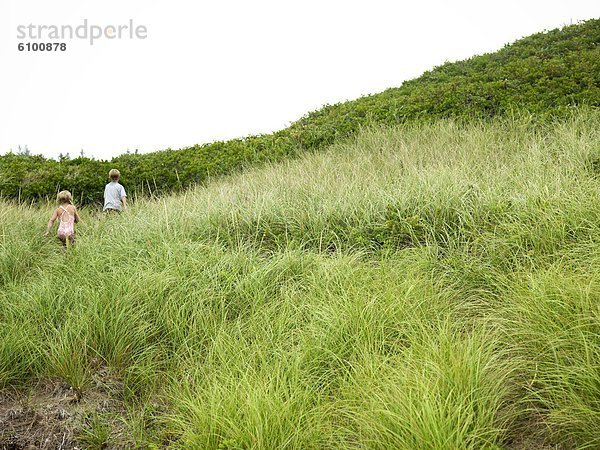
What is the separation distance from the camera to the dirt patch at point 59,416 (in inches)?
124

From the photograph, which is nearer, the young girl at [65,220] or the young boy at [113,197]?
the young girl at [65,220]

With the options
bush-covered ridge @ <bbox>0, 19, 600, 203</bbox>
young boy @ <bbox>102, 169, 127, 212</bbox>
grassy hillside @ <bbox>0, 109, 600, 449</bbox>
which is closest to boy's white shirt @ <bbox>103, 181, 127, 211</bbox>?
young boy @ <bbox>102, 169, 127, 212</bbox>

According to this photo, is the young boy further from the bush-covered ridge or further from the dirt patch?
the dirt patch

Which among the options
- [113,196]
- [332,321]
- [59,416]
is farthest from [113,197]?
[332,321]

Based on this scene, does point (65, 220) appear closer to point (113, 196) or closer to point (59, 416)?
point (113, 196)

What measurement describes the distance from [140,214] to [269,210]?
2.35 m

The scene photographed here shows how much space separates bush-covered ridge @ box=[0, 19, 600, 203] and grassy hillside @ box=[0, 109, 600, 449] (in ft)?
13.3

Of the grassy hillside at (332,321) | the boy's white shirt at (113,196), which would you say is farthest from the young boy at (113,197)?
the grassy hillside at (332,321)

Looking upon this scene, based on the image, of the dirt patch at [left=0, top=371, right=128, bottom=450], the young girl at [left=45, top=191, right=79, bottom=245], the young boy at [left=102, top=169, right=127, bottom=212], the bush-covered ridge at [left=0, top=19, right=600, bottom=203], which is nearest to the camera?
the dirt patch at [left=0, top=371, right=128, bottom=450]

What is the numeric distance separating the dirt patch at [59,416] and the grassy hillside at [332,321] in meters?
0.02

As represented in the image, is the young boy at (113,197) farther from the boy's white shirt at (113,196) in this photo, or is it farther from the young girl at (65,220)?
the young girl at (65,220)

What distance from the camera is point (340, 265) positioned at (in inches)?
178

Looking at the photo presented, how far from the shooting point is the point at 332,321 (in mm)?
3531

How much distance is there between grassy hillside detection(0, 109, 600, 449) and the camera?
8.53 feet
